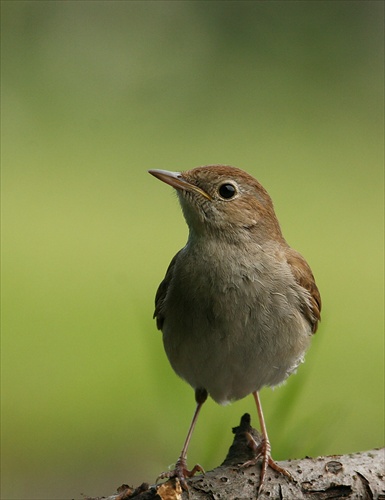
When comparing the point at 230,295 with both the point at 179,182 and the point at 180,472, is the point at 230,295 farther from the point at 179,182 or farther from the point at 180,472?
the point at 180,472

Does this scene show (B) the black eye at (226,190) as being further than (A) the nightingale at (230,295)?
Yes

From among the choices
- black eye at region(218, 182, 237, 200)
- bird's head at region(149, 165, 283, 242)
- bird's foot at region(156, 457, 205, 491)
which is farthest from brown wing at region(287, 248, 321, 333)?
bird's foot at region(156, 457, 205, 491)

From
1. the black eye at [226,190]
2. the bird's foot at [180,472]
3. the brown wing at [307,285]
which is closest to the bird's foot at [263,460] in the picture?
the bird's foot at [180,472]

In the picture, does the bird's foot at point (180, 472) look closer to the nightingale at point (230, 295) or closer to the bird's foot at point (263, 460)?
the nightingale at point (230, 295)

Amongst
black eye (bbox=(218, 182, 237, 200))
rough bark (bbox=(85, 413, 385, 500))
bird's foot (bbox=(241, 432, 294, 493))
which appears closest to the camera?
rough bark (bbox=(85, 413, 385, 500))

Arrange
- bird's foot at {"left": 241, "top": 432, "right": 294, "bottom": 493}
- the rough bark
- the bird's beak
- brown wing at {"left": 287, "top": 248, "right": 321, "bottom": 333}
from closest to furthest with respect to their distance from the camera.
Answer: the rough bark < bird's foot at {"left": 241, "top": 432, "right": 294, "bottom": 493} < the bird's beak < brown wing at {"left": 287, "top": 248, "right": 321, "bottom": 333}

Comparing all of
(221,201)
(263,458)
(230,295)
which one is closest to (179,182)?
(221,201)

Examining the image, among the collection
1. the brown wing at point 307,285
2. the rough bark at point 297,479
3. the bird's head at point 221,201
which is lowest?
the rough bark at point 297,479

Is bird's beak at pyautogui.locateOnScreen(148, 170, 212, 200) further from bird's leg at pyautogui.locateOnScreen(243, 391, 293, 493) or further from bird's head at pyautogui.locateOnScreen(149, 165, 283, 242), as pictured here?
bird's leg at pyautogui.locateOnScreen(243, 391, 293, 493)
